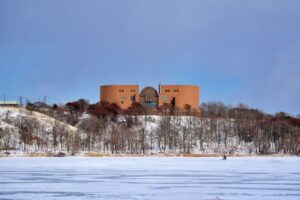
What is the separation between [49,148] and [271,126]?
30.0 m

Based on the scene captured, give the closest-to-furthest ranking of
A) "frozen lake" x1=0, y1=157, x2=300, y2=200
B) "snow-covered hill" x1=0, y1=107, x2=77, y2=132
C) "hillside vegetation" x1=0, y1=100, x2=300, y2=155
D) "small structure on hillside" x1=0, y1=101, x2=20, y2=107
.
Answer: "frozen lake" x1=0, y1=157, x2=300, y2=200, "hillside vegetation" x1=0, y1=100, x2=300, y2=155, "snow-covered hill" x1=0, y1=107, x2=77, y2=132, "small structure on hillside" x1=0, y1=101, x2=20, y2=107

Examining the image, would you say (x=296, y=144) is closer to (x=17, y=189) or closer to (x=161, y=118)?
(x=161, y=118)

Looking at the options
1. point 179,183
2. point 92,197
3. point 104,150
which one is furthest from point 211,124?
point 92,197

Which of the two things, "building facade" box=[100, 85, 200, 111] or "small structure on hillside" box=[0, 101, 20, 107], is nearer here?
"small structure on hillside" box=[0, 101, 20, 107]

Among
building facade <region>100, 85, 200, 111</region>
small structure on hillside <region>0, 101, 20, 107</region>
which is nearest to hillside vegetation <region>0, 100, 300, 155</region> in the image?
building facade <region>100, 85, 200, 111</region>

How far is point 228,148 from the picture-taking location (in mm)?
69000

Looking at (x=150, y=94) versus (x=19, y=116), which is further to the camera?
(x=150, y=94)

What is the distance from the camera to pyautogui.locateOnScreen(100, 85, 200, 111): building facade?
87.7 m

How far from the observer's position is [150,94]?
89.1m

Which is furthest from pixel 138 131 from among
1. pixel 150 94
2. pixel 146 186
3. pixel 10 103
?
pixel 146 186

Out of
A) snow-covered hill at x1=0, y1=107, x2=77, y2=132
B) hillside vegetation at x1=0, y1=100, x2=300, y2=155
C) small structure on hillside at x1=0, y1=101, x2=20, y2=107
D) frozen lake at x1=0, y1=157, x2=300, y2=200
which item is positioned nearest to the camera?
frozen lake at x1=0, y1=157, x2=300, y2=200

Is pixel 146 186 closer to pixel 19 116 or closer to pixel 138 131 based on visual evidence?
pixel 138 131

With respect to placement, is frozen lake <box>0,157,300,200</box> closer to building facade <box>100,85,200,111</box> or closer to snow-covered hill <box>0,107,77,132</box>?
snow-covered hill <box>0,107,77,132</box>

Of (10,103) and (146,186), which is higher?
(10,103)
